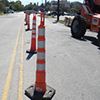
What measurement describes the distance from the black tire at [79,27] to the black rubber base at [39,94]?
6.84 metres

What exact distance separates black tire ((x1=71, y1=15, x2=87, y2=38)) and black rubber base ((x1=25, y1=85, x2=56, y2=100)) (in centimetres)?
684

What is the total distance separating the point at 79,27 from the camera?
33.2ft

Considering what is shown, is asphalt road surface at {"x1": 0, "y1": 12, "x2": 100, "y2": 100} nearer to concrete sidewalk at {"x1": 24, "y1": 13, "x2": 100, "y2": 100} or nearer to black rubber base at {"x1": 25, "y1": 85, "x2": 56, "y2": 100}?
concrete sidewalk at {"x1": 24, "y1": 13, "x2": 100, "y2": 100}

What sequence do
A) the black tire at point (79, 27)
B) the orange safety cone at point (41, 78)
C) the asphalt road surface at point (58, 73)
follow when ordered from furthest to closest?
the black tire at point (79, 27)
the asphalt road surface at point (58, 73)
the orange safety cone at point (41, 78)

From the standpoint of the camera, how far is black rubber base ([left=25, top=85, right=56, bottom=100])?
10.7ft

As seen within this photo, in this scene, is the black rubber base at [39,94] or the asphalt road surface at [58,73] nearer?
the black rubber base at [39,94]

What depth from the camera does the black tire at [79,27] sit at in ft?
31.8

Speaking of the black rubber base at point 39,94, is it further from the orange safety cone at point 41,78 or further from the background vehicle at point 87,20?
the background vehicle at point 87,20

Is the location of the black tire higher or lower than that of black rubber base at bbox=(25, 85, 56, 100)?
higher

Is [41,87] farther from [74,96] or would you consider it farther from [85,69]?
[85,69]

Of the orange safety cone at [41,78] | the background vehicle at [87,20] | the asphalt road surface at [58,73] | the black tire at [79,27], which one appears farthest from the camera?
the black tire at [79,27]

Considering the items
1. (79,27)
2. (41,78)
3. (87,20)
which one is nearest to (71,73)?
(41,78)

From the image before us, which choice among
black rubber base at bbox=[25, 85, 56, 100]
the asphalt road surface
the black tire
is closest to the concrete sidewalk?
the asphalt road surface

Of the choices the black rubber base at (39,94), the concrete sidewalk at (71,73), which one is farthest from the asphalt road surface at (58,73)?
the black rubber base at (39,94)
